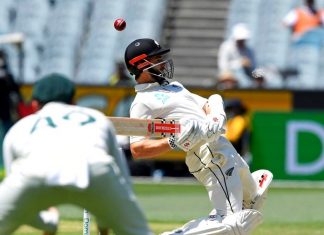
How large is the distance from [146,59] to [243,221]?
53.2 inches

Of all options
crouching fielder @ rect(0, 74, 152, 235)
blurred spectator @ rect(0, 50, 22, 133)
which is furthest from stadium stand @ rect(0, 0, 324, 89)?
crouching fielder @ rect(0, 74, 152, 235)

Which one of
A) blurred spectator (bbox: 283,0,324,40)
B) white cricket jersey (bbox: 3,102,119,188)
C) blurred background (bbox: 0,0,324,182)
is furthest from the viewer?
blurred spectator (bbox: 283,0,324,40)

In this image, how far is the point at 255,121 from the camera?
58.5ft

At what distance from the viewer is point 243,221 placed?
8.12 metres

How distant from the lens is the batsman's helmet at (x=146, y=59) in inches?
326

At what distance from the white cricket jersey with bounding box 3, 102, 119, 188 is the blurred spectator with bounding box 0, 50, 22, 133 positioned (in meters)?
12.5

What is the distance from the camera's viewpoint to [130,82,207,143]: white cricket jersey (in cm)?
815

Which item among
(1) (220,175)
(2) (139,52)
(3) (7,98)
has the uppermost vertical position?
(2) (139,52)

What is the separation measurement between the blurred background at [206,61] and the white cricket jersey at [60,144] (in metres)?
11.0

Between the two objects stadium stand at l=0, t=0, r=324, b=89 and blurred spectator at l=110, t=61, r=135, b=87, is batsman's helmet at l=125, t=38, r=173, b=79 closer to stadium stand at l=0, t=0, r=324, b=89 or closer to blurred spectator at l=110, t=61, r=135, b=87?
blurred spectator at l=110, t=61, r=135, b=87

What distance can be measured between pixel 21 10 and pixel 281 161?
328 inches

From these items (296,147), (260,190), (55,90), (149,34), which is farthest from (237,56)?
(55,90)

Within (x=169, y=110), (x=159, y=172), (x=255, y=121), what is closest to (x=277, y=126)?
(x=255, y=121)

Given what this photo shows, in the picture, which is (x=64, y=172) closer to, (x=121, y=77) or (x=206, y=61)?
(x=121, y=77)
